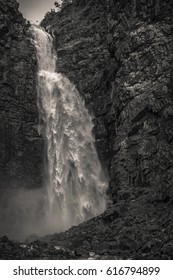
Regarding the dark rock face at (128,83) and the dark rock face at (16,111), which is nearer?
the dark rock face at (128,83)

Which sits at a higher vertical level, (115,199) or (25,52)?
(25,52)

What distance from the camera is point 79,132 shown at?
4981 cm

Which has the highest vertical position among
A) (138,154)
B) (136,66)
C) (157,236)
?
(136,66)

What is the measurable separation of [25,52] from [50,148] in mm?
Answer: 11700

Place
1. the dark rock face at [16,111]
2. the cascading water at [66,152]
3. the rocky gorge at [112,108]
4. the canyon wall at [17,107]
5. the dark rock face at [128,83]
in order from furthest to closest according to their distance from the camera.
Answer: the canyon wall at [17,107]
the dark rock face at [16,111]
the cascading water at [66,152]
the dark rock face at [128,83]
the rocky gorge at [112,108]

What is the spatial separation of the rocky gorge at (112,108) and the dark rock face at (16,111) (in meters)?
0.11

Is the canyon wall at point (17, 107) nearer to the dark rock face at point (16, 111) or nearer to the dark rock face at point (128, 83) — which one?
the dark rock face at point (16, 111)

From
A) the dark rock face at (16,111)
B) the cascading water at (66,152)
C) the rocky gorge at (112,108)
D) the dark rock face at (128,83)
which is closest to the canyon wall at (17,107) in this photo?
the dark rock face at (16,111)

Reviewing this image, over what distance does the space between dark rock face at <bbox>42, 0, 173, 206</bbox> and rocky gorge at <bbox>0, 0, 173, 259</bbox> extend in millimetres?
99

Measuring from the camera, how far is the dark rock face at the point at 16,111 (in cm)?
4672

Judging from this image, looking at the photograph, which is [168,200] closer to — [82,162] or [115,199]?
[115,199]
